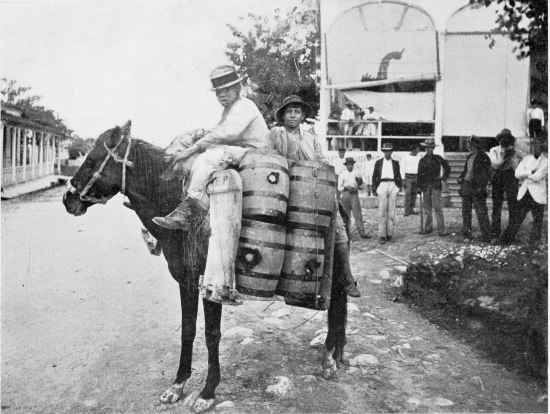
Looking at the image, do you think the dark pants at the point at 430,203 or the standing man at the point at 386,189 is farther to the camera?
the standing man at the point at 386,189

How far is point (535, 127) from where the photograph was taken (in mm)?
9203

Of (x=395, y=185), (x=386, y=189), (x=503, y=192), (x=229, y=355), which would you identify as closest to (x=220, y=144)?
(x=229, y=355)

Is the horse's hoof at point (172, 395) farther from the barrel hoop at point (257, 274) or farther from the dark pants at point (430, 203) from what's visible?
the dark pants at point (430, 203)

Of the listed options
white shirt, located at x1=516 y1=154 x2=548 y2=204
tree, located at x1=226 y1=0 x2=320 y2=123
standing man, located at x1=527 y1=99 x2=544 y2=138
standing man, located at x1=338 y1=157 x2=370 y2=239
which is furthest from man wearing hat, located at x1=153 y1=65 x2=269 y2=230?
standing man, located at x1=527 y1=99 x2=544 y2=138

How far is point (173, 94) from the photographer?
5223mm

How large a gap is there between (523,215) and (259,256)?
5.59m

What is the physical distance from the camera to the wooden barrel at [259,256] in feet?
10.5

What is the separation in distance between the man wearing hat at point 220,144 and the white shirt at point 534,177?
4.74 metres

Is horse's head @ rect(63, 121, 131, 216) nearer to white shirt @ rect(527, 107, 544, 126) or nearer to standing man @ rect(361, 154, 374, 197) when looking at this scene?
standing man @ rect(361, 154, 374, 197)

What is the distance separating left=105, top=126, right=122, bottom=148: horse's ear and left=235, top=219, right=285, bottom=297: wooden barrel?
1367mm

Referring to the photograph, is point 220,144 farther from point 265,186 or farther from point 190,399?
point 190,399

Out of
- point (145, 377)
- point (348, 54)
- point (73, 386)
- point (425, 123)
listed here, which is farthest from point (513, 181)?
point (73, 386)

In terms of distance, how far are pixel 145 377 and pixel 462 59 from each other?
922cm

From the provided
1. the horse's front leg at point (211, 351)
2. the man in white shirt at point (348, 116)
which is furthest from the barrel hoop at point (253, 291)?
the man in white shirt at point (348, 116)
